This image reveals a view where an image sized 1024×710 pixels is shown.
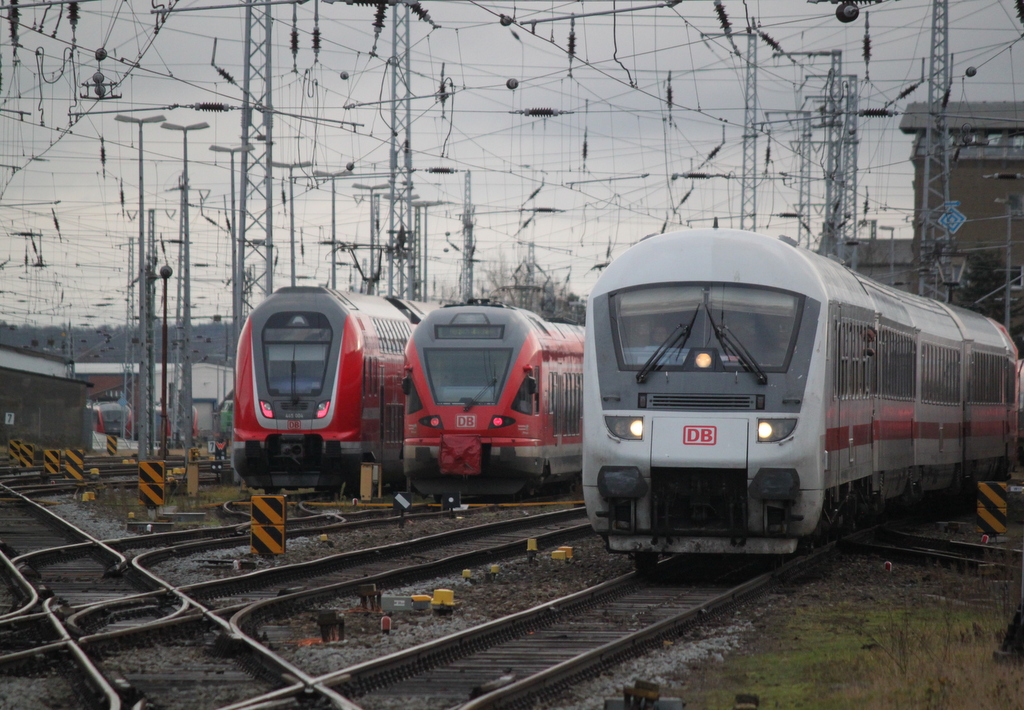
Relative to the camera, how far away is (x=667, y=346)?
1315 cm

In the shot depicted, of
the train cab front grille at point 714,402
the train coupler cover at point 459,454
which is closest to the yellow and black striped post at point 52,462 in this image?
the train coupler cover at point 459,454

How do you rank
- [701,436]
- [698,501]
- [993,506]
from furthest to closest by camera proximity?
[993,506]
[698,501]
[701,436]

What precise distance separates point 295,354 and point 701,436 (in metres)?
13.7

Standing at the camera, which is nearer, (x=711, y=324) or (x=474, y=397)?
(x=711, y=324)

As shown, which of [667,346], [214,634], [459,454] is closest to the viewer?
[214,634]

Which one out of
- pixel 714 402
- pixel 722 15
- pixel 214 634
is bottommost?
pixel 214 634

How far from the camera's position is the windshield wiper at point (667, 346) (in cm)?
1304

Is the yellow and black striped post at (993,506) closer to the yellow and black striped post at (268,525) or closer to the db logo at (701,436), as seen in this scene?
the db logo at (701,436)

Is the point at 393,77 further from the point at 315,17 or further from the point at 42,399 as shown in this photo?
the point at 42,399

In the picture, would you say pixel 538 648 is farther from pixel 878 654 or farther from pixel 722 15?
pixel 722 15

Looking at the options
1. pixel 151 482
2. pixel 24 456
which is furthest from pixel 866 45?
pixel 24 456

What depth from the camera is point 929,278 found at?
4094 centimetres

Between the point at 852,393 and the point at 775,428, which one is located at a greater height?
the point at 852,393

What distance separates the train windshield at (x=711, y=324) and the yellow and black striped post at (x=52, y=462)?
1085 inches
